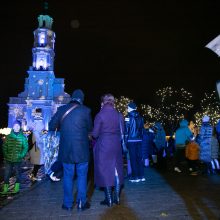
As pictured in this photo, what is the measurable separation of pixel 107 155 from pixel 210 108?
49.1 meters

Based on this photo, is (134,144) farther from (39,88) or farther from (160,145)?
(39,88)

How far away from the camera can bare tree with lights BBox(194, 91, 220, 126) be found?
5050cm

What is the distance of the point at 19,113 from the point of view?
7581cm

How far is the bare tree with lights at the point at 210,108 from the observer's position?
50.5 metres

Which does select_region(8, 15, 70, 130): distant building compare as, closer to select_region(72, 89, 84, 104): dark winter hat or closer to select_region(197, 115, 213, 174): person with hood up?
select_region(197, 115, 213, 174): person with hood up

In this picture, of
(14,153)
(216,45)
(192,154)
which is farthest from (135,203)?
(192,154)

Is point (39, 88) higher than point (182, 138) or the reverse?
higher

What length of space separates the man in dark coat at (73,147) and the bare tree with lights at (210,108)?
4604cm

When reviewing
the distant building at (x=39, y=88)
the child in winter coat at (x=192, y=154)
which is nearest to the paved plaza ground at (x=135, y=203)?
the child in winter coat at (x=192, y=154)

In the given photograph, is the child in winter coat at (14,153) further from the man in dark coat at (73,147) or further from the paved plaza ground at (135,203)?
the man in dark coat at (73,147)

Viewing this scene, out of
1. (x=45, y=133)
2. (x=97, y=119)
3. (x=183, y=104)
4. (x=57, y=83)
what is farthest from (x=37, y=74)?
(x=97, y=119)

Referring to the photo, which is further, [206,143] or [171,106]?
[171,106]

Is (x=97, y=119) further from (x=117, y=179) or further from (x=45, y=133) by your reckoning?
(x=45, y=133)

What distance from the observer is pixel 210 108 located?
172 feet
